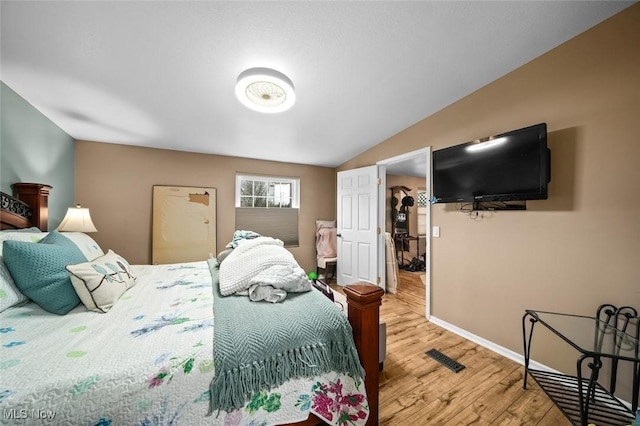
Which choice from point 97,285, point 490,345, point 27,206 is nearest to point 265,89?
point 97,285

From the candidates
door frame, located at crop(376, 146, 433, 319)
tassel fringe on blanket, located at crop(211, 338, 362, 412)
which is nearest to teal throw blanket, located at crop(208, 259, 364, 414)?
tassel fringe on blanket, located at crop(211, 338, 362, 412)

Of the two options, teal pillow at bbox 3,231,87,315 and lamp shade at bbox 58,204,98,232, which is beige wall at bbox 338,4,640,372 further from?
lamp shade at bbox 58,204,98,232

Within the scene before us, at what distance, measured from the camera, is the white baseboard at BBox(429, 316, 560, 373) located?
1757 mm

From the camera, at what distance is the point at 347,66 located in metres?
1.77

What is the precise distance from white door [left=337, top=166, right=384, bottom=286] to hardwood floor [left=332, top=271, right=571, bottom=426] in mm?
1213

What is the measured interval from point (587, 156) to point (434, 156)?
1.07 metres

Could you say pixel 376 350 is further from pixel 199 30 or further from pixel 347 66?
pixel 199 30

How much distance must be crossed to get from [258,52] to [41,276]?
1.83 m

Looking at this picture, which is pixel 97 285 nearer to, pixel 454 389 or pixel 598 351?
pixel 454 389

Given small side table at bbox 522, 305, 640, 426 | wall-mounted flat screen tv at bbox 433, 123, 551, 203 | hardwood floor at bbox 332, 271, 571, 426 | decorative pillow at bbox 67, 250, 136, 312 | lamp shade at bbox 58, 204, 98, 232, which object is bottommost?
hardwood floor at bbox 332, 271, 571, 426

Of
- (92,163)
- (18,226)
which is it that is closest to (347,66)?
(18,226)

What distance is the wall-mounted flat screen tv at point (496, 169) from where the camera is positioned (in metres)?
1.65

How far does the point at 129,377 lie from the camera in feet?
2.54

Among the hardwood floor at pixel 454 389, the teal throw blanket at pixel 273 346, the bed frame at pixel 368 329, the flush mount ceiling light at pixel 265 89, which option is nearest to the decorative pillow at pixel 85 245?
the teal throw blanket at pixel 273 346
